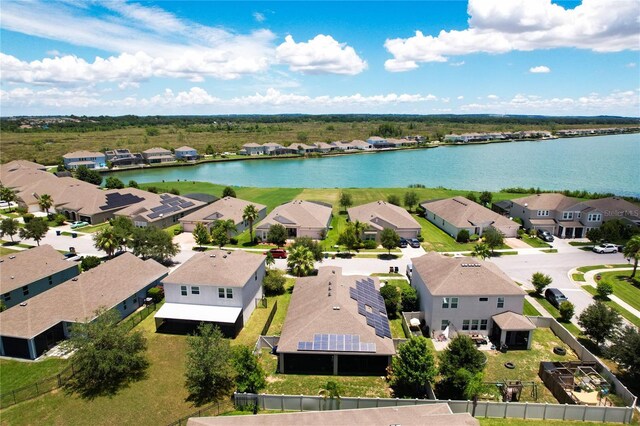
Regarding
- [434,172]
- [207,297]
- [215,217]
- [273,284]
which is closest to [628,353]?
[273,284]

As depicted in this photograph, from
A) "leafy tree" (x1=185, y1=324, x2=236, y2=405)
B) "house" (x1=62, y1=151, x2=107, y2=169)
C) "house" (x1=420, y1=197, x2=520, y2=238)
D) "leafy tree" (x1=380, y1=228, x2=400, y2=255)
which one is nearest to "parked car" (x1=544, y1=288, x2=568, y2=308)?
"leafy tree" (x1=380, y1=228, x2=400, y2=255)

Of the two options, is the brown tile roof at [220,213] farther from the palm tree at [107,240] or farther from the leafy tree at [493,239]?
the leafy tree at [493,239]

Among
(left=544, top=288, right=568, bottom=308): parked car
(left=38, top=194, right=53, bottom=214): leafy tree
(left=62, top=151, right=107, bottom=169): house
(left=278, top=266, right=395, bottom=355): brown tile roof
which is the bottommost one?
(left=544, top=288, right=568, bottom=308): parked car

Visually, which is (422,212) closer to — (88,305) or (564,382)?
(564,382)

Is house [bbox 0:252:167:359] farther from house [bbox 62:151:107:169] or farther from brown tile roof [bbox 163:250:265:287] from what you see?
house [bbox 62:151:107:169]

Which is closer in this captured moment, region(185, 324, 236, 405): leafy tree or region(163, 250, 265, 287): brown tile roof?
region(185, 324, 236, 405): leafy tree

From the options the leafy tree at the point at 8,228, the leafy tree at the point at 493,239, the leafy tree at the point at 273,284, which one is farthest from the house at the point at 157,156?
the leafy tree at the point at 493,239
